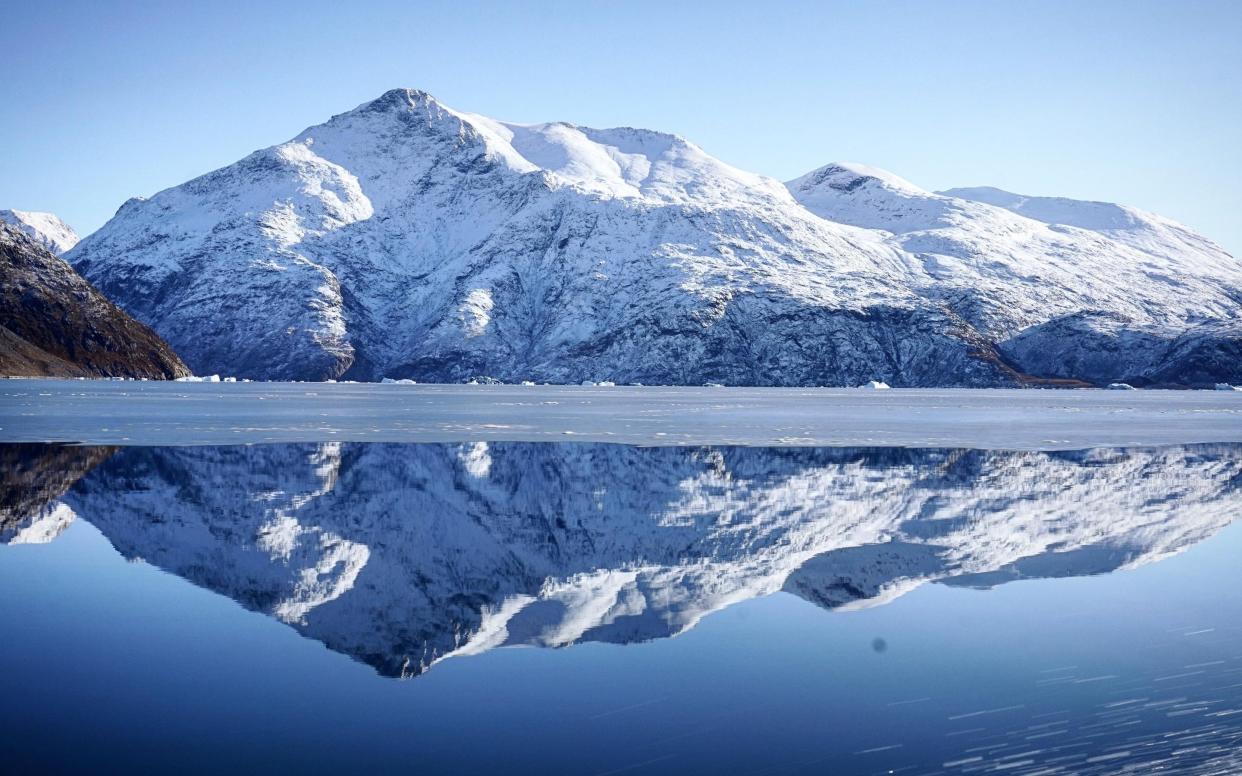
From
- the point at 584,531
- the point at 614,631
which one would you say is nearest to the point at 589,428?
the point at 584,531

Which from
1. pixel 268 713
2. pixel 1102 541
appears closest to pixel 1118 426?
pixel 1102 541

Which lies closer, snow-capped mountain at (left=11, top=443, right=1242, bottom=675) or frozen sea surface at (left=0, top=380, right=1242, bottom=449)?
snow-capped mountain at (left=11, top=443, right=1242, bottom=675)

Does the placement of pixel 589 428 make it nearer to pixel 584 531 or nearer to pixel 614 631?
pixel 584 531

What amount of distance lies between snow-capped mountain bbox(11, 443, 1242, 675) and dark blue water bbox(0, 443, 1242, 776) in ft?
0.53

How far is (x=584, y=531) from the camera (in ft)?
103

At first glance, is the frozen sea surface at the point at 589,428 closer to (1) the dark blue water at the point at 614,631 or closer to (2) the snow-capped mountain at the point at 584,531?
(2) the snow-capped mountain at the point at 584,531

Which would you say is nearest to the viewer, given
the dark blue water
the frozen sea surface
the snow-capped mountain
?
the dark blue water

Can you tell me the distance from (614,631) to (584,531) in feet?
37.9

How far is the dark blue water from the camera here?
540 inches

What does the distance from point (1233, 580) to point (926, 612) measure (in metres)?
9.32

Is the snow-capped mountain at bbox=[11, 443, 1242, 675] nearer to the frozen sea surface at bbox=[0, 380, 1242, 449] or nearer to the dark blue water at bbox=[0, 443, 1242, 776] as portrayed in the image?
the dark blue water at bbox=[0, 443, 1242, 776]

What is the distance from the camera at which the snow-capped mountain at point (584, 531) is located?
21312 mm

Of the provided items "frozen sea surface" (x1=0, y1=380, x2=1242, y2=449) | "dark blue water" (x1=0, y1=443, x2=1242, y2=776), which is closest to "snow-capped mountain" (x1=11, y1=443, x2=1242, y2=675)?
"dark blue water" (x1=0, y1=443, x2=1242, y2=776)

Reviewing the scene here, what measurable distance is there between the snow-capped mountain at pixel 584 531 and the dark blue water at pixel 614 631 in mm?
162
